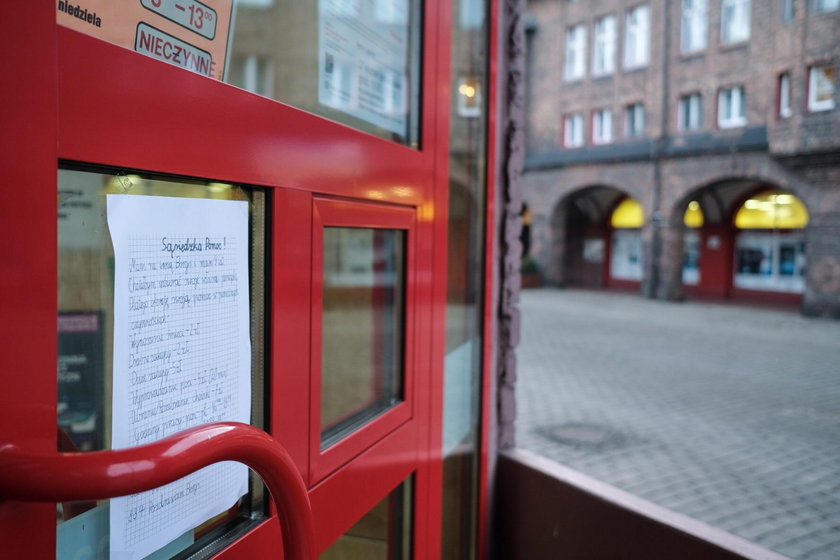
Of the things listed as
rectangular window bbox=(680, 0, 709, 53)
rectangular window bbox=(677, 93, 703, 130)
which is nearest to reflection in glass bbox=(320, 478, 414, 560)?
rectangular window bbox=(677, 93, 703, 130)

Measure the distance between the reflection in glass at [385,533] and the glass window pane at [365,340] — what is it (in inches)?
12.1

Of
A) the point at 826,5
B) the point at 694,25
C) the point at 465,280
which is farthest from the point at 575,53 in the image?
the point at 465,280

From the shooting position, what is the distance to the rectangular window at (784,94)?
16.2 meters

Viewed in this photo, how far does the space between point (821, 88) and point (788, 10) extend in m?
2.08

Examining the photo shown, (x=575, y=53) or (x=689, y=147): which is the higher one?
(x=575, y=53)

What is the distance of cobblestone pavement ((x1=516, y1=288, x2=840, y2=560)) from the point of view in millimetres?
4480

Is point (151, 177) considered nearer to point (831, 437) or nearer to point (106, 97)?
point (106, 97)

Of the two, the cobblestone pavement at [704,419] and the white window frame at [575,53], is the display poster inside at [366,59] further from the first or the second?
the white window frame at [575,53]

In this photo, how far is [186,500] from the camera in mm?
1115

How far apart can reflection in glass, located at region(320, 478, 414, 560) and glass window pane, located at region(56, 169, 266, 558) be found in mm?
770

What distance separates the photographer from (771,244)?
20.2 metres

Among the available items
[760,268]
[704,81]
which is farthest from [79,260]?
[760,268]

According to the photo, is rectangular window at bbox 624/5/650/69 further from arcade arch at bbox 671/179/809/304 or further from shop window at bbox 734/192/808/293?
shop window at bbox 734/192/808/293

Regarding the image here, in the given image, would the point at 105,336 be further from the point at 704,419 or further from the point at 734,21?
the point at 734,21
